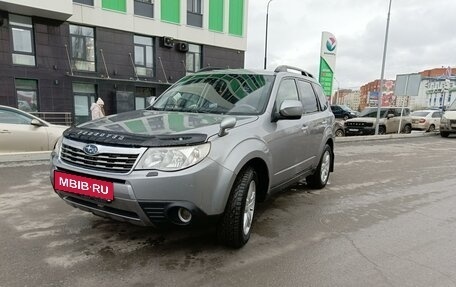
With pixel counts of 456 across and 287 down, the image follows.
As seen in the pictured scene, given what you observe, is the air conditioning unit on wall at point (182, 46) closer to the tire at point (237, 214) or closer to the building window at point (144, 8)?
the building window at point (144, 8)

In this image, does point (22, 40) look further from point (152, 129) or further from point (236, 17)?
point (152, 129)

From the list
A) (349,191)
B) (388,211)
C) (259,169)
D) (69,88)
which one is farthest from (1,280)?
(69,88)

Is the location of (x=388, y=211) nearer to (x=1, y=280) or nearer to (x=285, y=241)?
(x=285, y=241)

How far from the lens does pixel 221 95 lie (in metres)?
4.12

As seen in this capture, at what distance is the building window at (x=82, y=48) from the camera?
60.0ft

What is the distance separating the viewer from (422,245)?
3734mm

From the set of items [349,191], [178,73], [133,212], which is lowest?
[349,191]

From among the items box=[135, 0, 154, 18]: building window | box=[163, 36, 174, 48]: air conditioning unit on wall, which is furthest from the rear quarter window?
box=[135, 0, 154, 18]: building window

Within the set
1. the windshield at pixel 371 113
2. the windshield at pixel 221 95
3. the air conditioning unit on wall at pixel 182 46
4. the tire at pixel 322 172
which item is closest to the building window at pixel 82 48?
the air conditioning unit on wall at pixel 182 46

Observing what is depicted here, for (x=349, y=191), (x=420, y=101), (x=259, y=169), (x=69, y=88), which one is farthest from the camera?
(x=420, y=101)

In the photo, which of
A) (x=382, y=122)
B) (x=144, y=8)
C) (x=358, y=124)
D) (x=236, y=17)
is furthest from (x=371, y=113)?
(x=144, y=8)

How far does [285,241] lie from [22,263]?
250cm

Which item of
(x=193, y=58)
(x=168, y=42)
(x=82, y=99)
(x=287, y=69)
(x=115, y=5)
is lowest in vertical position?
(x=82, y=99)

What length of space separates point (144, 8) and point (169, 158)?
1977 cm
